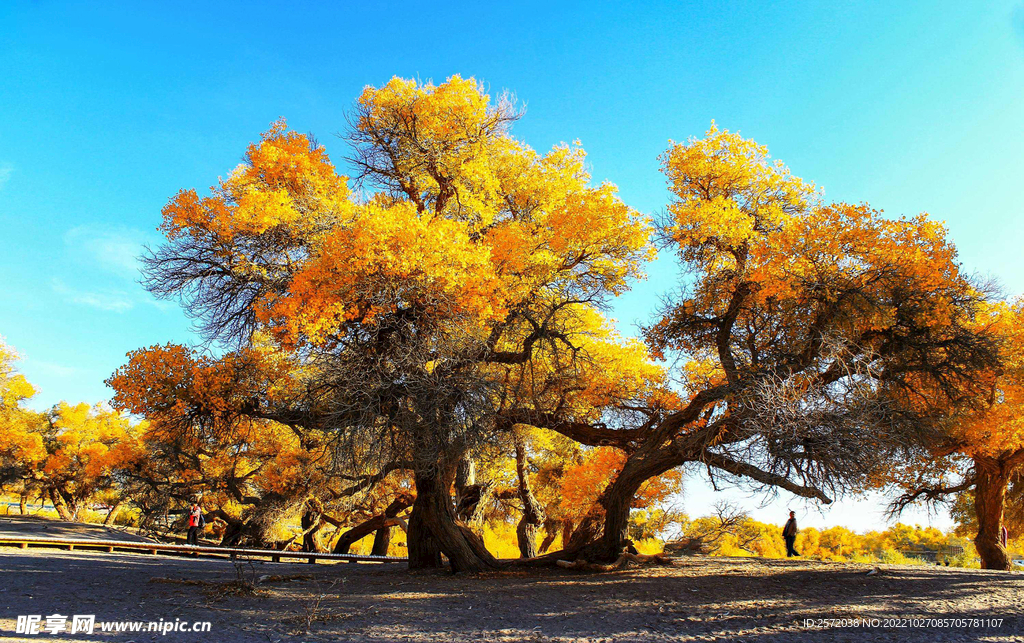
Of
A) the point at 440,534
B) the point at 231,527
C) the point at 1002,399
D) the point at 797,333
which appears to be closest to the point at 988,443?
the point at 1002,399

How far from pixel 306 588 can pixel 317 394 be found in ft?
11.1

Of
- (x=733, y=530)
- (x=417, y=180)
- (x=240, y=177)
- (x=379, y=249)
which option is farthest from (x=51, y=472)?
(x=733, y=530)

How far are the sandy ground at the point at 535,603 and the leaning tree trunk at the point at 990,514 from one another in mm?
3975

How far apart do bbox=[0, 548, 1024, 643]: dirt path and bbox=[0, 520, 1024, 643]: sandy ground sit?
23 mm

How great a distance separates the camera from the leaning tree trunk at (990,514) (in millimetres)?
15070

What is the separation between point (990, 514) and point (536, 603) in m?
13.9

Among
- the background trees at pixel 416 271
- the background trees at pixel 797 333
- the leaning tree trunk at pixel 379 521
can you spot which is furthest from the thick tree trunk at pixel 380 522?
the background trees at pixel 797 333

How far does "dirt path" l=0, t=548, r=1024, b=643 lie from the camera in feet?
21.4

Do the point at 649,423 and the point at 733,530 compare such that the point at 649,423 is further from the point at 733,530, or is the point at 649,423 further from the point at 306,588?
the point at 306,588

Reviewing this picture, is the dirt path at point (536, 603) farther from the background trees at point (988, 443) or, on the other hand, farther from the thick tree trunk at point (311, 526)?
the thick tree trunk at point (311, 526)

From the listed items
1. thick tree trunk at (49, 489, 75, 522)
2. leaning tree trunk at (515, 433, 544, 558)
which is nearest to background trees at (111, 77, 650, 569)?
leaning tree trunk at (515, 433, 544, 558)

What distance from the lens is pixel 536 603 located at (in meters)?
8.32

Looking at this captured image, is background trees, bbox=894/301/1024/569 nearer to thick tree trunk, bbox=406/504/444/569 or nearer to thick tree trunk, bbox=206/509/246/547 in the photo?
thick tree trunk, bbox=406/504/444/569

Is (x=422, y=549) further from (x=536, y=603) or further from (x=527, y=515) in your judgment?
(x=527, y=515)
